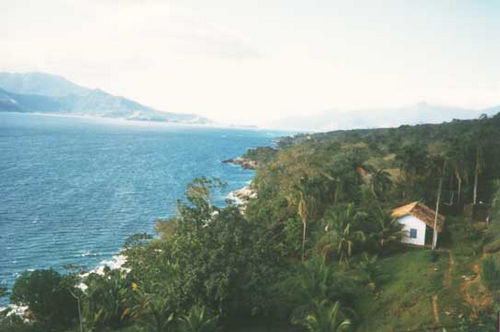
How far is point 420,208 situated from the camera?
3597 centimetres

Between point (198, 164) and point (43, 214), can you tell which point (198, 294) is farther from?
point (198, 164)

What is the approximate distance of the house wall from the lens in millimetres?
34469

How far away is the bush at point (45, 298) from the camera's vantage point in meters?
25.5

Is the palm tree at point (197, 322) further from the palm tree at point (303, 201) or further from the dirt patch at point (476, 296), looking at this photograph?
the palm tree at point (303, 201)

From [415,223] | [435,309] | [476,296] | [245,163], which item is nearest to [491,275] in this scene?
[476,296]

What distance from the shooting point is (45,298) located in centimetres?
2583

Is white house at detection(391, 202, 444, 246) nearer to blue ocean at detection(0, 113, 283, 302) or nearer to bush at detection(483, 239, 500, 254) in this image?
bush at detection(483, 239, 500, 254)

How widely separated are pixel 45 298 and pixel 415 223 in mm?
30978

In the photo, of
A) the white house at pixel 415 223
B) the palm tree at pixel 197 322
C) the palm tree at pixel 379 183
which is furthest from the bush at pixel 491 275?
the palm tree at pixel 379 183

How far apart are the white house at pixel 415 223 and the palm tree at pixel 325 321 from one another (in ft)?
53.8

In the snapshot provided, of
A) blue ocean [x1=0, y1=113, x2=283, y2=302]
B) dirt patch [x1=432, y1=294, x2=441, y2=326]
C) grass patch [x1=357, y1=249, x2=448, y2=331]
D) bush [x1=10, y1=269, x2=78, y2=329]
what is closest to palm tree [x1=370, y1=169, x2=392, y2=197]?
grass patch [x1=357, y1=249, x2=448, y2=331]

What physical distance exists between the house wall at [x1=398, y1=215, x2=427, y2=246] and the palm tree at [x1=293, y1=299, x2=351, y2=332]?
16329 millimetres

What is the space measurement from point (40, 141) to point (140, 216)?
100348 mm

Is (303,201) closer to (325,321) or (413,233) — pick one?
(413,233)
